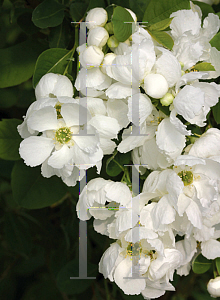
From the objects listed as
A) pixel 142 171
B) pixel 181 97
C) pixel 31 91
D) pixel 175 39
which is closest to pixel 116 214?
pixel 142 171

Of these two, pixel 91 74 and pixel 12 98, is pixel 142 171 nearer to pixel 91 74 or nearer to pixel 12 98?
pixel 91 74

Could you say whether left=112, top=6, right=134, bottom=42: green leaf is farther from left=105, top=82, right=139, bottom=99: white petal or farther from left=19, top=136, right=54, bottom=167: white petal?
left=19, top=136, right=54, bottom=167: white petal

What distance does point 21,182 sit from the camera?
83cm

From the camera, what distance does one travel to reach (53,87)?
584 mm

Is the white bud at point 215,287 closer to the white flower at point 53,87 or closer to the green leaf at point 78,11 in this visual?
the white flower at point 53,87

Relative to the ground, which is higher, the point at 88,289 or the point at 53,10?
the point at 53,10

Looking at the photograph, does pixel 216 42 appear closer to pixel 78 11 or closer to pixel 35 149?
pixel 78 11

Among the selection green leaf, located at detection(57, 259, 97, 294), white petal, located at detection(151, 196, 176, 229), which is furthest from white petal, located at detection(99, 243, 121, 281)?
green leaf, located at detection(57, 259, 97, 294)

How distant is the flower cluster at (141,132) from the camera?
1.78 feet

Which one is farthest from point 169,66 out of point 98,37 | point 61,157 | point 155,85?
point 61,157

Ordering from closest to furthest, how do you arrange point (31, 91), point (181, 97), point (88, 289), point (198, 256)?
1. point (181, 97)
2. point (198, 256)
3. point (31, 91)
4. point (88, 289)

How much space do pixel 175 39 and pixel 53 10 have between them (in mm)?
298

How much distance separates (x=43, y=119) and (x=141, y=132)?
0.18 metres

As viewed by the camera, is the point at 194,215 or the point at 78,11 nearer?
the point at 194,215
